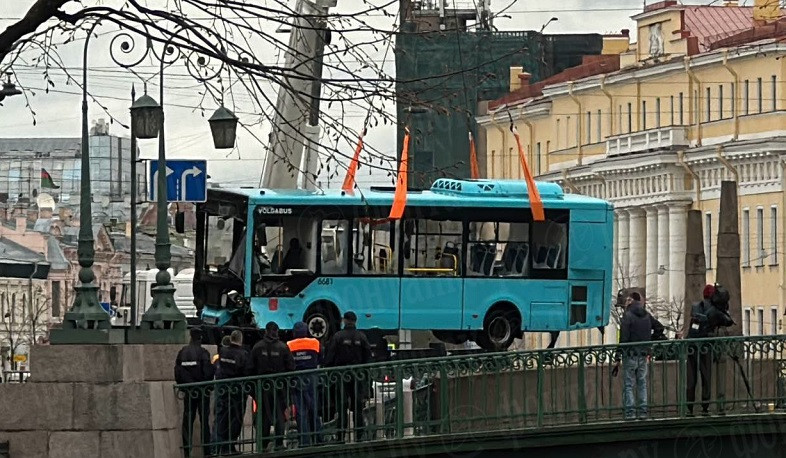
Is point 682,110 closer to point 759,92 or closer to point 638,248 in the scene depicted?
point 638,248

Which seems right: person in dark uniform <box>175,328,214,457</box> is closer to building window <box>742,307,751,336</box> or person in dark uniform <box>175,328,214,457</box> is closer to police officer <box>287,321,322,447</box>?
police officer <box>287,321,322,447</box>

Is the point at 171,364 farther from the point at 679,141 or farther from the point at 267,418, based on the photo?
the point at 679,141

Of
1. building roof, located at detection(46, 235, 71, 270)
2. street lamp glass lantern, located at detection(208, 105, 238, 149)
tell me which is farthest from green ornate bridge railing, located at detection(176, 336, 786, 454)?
building roof, located at detection(46, 235, 71, 270)

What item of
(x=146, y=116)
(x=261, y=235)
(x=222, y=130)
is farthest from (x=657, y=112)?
(x=222, y=130)

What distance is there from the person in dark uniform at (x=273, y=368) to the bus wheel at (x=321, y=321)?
32.5ft

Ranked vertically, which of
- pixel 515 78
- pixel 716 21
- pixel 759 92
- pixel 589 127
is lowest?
pixel 589 127

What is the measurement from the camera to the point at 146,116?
109 feet

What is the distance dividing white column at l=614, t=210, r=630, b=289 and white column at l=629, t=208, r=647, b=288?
0.21 meters

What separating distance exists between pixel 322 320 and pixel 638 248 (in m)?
56.6

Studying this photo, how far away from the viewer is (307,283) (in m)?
37.9

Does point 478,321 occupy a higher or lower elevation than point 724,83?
lower

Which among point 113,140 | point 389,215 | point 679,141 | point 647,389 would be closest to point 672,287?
point 679,141

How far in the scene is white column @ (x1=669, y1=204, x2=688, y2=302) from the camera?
88.3 meters

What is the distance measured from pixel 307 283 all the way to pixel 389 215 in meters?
1.41
